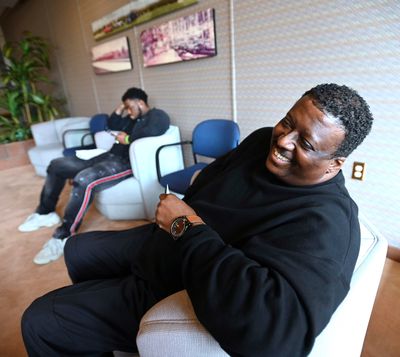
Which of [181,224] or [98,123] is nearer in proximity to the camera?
[181,224]

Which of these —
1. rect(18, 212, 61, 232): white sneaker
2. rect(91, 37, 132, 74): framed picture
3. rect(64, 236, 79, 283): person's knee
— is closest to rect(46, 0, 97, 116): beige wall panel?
rect(91, 37, 132, 74): framed picture

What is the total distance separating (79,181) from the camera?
1959mm

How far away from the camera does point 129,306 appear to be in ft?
2.77

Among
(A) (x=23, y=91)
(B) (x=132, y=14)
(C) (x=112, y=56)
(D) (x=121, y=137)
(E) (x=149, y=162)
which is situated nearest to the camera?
(E) (x=149, y=162)

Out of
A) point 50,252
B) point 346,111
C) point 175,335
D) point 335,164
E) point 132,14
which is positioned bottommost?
point 50,252

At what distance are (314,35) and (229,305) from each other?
1.69m

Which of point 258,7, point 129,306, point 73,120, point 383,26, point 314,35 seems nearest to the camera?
point 129,306

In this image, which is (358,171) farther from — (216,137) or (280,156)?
(280,156)

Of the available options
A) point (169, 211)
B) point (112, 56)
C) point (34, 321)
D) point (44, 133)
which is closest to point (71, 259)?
point (34, 321)

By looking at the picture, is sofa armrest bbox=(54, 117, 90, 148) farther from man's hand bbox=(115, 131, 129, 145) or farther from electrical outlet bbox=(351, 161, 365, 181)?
electrical outlet bbox=(351, 161, 365, 181)

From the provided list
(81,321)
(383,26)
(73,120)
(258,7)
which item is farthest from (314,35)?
(73,120)

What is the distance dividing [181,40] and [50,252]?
81.9 inches

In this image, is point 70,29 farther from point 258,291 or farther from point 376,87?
point 258,291

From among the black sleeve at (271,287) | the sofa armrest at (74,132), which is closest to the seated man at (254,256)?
the black sleeve at (271,287)
